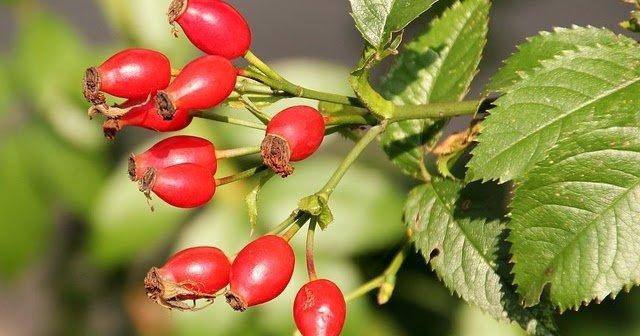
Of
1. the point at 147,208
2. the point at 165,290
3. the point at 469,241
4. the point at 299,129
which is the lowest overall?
the point at 147,208

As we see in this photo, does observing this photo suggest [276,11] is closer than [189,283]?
No

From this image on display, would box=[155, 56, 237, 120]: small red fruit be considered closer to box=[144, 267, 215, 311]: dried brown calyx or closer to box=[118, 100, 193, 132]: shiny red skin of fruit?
box=[118, 100, 193, 132]: shiny red skin of fruit

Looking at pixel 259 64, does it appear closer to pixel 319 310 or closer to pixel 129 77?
pixel 129 77

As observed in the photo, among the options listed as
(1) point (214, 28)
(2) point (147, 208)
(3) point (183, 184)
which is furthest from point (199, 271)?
(2) point (147, 208)

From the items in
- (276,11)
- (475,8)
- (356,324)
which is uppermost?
(475,8)

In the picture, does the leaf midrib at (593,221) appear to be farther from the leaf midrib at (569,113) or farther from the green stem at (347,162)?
the green stem at (347,162)

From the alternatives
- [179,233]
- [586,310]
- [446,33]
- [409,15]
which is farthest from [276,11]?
[409,15]

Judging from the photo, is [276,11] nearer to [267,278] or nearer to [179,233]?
[179,233]
